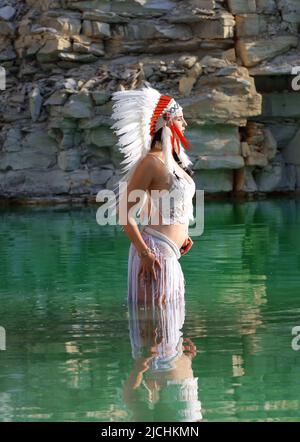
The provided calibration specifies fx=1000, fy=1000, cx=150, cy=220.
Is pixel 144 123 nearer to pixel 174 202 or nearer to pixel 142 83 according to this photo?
pixel 174 202

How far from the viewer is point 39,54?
2480 cm

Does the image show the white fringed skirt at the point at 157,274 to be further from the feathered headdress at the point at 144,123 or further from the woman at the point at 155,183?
the feathered headdress at the point at 144,123

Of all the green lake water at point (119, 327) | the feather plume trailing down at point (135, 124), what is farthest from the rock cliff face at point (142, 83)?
the feather plume trailing down at point (135, 124)

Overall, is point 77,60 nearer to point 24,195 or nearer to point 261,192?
point 24,195

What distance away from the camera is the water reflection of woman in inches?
196

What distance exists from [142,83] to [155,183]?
16239 mm

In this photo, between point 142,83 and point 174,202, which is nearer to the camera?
point 174,202

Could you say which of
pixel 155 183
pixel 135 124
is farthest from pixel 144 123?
pixel 155 183

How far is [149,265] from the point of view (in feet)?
24.4

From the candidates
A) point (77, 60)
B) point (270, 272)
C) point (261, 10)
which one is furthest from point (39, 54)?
point (270, 272)

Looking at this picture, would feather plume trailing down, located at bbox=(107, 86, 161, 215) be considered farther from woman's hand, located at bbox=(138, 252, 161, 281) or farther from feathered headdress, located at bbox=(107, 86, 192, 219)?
woman's hand, located at bbox=(138, 252, 161, 281)

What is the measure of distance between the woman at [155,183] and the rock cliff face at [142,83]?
15229 mm

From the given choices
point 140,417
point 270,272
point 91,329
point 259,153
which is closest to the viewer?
point 140,417
